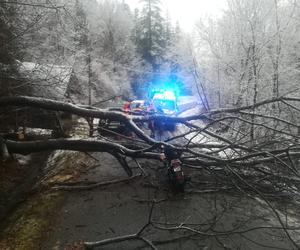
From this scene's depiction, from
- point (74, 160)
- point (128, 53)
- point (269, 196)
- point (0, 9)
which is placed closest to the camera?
point (269, 196)

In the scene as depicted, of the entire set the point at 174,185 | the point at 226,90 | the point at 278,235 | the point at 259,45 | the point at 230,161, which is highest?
the point at 259,45

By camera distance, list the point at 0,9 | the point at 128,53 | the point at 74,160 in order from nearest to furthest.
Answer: the point at 0,9 < the point at 74,160 < the point at 128,53

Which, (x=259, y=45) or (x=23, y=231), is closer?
(x=23, y=231)

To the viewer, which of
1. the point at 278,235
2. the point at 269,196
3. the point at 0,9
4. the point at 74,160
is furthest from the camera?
the point at 74,160

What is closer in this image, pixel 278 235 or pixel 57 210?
pixel 278 235

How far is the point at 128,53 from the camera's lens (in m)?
46.0

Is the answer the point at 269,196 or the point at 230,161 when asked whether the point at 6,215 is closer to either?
the point at 230,161

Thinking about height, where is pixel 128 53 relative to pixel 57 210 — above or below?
above

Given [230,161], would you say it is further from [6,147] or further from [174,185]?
[6,147]

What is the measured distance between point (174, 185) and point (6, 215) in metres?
4.20

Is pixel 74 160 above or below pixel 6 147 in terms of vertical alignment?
below

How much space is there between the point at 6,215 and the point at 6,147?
169 cm

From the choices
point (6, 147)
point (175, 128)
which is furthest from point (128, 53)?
→ point (6, 147)

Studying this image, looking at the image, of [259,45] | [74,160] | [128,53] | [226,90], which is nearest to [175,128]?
[226,90]
